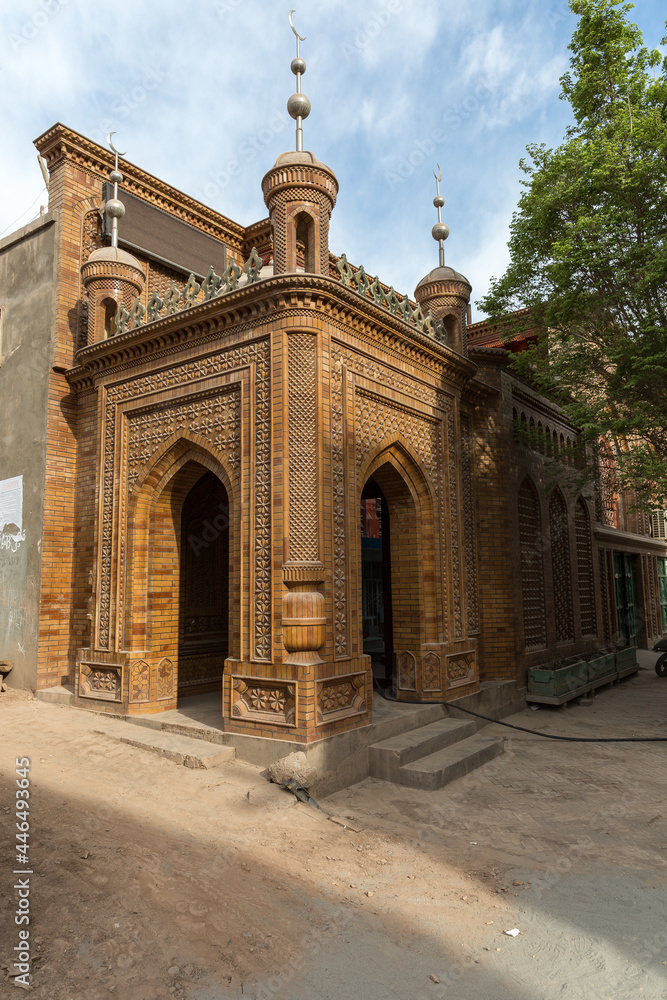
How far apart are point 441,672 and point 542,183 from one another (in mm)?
7265

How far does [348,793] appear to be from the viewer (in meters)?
6.36

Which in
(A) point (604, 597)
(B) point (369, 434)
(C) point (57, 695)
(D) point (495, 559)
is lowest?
(C) point (57, 695)

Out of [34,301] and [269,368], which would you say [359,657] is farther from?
[34,301]

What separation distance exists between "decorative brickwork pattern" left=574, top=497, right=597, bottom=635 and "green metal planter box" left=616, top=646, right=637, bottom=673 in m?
0.75

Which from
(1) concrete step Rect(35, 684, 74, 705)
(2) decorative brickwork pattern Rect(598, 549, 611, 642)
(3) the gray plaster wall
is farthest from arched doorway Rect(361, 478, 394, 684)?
(3) the gray plaster wall

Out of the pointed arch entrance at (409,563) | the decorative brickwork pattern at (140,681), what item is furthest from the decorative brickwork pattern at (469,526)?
the decorative brickwork pattern at (140,681)

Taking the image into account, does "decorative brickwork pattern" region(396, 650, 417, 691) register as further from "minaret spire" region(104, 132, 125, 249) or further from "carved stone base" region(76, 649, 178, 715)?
"minaret spire" region(104, 132, 125, 249)

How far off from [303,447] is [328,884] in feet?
13.1

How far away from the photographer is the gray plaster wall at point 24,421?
9.48 metres

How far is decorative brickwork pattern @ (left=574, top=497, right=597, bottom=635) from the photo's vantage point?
14.0 metres

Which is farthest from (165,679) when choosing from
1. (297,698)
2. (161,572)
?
(297,698)

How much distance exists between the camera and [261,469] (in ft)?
22.7

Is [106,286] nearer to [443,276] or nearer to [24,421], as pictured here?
[24,421]

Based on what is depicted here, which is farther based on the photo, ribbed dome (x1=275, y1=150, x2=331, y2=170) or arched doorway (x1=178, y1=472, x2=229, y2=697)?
arched doorway (x1=178, y1=472, x2=229, y2=697)
